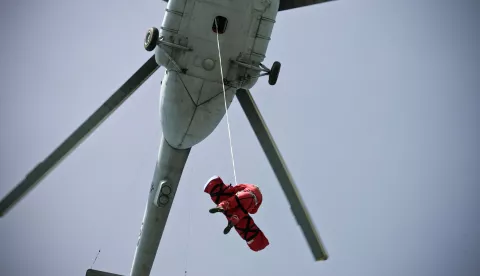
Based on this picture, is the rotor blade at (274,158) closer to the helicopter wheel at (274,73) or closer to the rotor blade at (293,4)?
the helicopter wheel at (274,73)

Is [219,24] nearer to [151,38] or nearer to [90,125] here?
[151,38]

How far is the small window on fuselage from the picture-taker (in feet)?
36.5

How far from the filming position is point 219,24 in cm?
1119

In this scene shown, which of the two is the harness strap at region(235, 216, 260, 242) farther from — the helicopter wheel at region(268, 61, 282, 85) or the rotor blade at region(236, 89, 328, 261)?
the helicopter wheel at region(268, 61, 282, 85)

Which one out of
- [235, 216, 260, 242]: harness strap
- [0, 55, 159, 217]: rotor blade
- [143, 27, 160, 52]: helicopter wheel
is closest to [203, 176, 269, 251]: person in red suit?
[235, 216, 260, 242]: harness strap

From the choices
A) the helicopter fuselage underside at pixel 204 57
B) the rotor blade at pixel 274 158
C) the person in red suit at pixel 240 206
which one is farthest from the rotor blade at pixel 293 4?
the person in red suit at pixel 240 206

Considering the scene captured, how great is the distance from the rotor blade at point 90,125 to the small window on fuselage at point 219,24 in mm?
1922

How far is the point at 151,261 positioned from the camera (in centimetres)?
1500

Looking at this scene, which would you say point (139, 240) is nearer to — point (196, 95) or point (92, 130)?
point (92, 130)

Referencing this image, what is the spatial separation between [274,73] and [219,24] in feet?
4.97

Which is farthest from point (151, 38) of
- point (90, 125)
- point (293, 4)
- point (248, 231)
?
point (248, 231)

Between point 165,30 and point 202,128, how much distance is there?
236cm

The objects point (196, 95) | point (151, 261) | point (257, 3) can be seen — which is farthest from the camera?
point (151, 261)

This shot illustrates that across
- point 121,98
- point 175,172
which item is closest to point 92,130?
point 121,98
